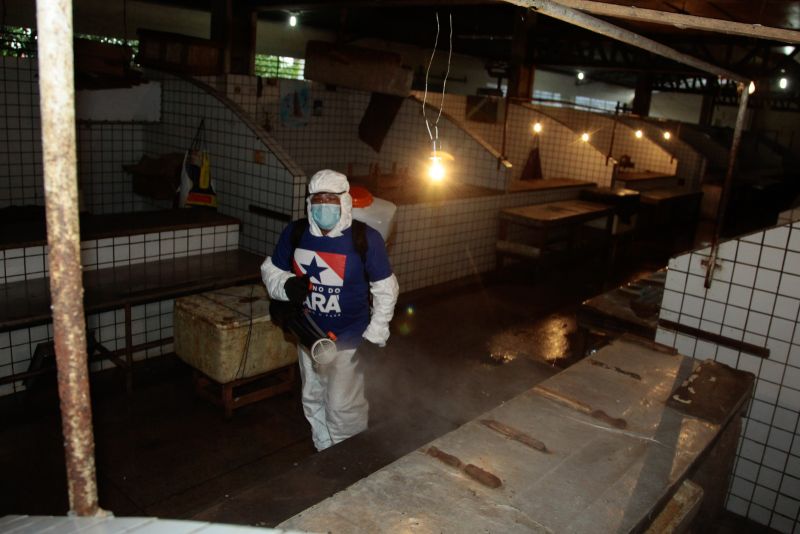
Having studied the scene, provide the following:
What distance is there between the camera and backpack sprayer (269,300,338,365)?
159 inches

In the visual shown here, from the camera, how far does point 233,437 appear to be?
4.88 metres

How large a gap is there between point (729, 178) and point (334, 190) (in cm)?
246

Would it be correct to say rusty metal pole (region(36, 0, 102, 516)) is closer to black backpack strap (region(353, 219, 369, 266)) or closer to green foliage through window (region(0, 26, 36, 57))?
black backpack strap (region(353, 219, 369, 266))

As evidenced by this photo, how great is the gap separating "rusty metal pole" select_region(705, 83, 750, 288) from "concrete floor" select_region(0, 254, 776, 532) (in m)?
1.33

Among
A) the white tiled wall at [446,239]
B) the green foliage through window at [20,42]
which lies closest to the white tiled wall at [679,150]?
the white tiled wall at [446,239]

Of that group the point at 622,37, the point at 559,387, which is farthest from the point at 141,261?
the point at 622,37

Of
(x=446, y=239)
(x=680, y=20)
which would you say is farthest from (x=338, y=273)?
(x=446, y=239)

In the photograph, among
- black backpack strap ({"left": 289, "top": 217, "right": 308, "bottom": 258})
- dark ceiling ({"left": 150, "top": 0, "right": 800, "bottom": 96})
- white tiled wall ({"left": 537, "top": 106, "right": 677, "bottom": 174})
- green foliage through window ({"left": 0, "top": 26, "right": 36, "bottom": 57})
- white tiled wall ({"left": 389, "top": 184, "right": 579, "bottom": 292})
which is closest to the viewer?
black backpack strap ({"left": 289, "top": 217, "right": 308, "bottom": 258})

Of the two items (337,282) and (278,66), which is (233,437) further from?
(278,66)

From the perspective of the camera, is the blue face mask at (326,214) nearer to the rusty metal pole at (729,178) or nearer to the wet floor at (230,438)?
the wet floor at (230,438)

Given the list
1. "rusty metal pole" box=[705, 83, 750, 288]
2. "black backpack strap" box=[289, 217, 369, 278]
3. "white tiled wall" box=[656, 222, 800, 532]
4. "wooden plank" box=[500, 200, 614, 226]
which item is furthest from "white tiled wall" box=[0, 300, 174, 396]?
"wooden plank" box=[500, 200, 614, 226]

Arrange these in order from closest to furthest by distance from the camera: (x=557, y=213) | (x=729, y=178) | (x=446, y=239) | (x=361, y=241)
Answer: (x=729, y=178) < (x=361, y=241) < (x=446, y=239) < (x=557, y=213)

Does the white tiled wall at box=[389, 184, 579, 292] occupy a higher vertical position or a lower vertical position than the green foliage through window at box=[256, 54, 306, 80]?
lower

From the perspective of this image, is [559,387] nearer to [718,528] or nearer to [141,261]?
[718,528]
